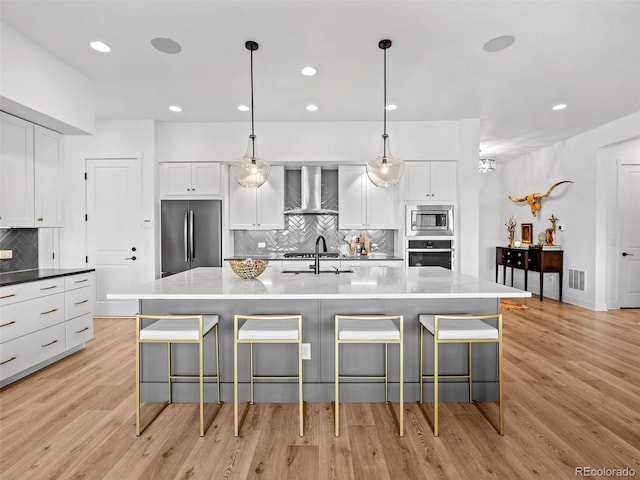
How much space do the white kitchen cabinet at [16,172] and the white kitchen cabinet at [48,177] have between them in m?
0.07

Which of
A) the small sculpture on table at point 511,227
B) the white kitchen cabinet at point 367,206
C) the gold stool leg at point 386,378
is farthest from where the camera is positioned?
the small sculpture on table at point 511,227

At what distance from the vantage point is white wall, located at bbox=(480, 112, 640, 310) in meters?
5.62

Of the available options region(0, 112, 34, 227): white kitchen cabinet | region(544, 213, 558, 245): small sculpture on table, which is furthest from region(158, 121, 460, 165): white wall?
region(544, 213, 558, 245): small sculpture on table

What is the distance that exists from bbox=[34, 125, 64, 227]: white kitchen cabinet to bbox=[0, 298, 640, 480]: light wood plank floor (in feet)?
5.36

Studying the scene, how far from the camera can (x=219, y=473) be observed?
1.84 metres

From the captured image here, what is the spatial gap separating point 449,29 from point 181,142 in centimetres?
394

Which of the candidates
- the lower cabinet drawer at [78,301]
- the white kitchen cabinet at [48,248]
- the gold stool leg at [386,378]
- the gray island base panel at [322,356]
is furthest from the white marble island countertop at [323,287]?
the white kitchen cabinet at [48,248]

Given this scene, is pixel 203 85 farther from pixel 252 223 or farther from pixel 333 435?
pixel 333 435

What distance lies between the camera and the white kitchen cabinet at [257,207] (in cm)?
539

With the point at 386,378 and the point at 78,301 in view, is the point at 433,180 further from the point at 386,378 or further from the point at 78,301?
the point at 78,301

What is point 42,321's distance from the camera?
3203 millimetres

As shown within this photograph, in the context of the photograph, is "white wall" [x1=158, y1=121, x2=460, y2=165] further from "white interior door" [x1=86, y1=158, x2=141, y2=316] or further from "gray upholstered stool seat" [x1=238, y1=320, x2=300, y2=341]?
"gray upholstered stool seat" [x1=238, y1=320, x2=300, y2=341]

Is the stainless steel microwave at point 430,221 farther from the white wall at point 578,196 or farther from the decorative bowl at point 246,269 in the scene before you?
the decorative bowl at point 246,269

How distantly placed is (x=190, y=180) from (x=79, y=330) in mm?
2485
